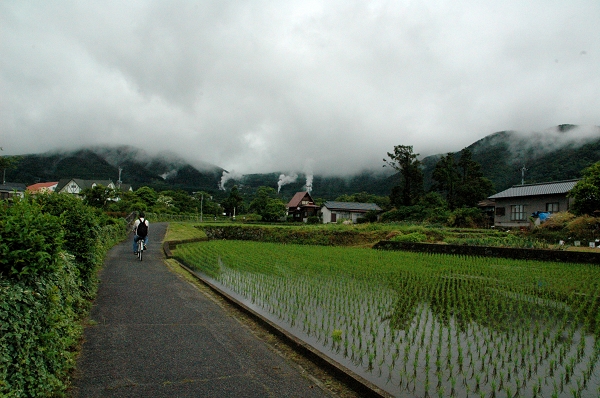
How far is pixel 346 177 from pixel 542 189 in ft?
405

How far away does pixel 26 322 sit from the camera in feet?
9.98

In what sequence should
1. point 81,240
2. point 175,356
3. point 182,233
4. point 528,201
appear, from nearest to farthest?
point 175,356 → point 81,240 → point 182,233 → point 528,201

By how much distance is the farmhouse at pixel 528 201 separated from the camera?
91.0 feet

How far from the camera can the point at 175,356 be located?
461cm

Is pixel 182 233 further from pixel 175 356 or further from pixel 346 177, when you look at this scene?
pixel 346 177

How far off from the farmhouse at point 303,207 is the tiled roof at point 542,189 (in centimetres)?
3502

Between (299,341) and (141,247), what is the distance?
1002cm

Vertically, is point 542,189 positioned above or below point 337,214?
above

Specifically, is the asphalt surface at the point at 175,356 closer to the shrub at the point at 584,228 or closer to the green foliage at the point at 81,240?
the green foliage at the point at 81,240

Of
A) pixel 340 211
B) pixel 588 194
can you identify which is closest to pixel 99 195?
pixel 340 211

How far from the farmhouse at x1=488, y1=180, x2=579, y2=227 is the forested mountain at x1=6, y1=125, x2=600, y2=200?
21593mm

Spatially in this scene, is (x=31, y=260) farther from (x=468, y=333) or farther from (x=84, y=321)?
(x=468, y=333)

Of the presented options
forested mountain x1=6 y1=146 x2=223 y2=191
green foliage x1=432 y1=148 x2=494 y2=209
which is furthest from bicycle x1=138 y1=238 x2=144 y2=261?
forested mountain x1=6 y1=146 x2=223 y2=191

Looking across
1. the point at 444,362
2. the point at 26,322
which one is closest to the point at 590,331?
the point at 444,362
